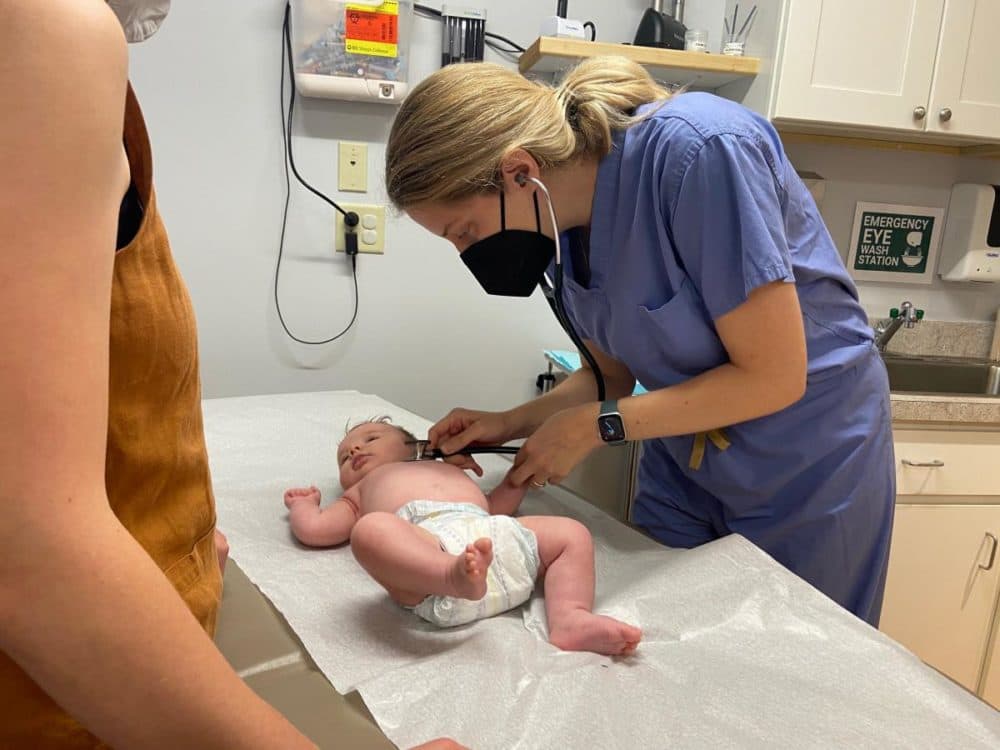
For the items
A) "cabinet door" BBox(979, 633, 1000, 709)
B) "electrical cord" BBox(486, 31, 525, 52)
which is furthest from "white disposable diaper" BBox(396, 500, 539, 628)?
"cabinet door" BBox(979, 633, 1000, 709)

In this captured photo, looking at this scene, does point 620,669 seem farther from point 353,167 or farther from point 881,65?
point 881,65

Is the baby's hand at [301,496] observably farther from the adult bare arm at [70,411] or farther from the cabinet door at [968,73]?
the cabinet door at [968,73]

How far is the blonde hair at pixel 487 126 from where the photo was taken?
1.08m

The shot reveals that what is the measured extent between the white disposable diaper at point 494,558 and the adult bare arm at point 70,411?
545 mm

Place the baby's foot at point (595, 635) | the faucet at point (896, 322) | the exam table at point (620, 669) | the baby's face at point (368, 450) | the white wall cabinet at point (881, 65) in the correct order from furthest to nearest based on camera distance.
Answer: the faucet at point (896, 322), the white wall cabinet at point (881, 65), the baby's face at point (368, 450), the baby's foot at point (595, 635), the exam table at point (620, 669)

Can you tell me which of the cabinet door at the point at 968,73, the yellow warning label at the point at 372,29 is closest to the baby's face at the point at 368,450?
the yellow warning label at the point at 372,29

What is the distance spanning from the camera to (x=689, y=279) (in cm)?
105

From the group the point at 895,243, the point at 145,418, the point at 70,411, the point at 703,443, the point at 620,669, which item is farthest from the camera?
the point at 895,243

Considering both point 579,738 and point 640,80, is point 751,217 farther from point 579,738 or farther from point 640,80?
point 579,738

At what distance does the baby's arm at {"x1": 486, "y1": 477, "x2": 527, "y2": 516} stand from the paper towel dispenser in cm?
202

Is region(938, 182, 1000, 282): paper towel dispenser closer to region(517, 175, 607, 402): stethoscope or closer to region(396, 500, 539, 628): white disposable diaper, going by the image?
region(517, 175, 607, 402): stethoscope

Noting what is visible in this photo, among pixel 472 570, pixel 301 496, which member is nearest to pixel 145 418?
pixel 472 570

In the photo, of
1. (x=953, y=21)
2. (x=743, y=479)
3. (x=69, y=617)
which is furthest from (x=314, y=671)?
(x=953, y=21)

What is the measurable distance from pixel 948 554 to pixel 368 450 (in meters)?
1.64
